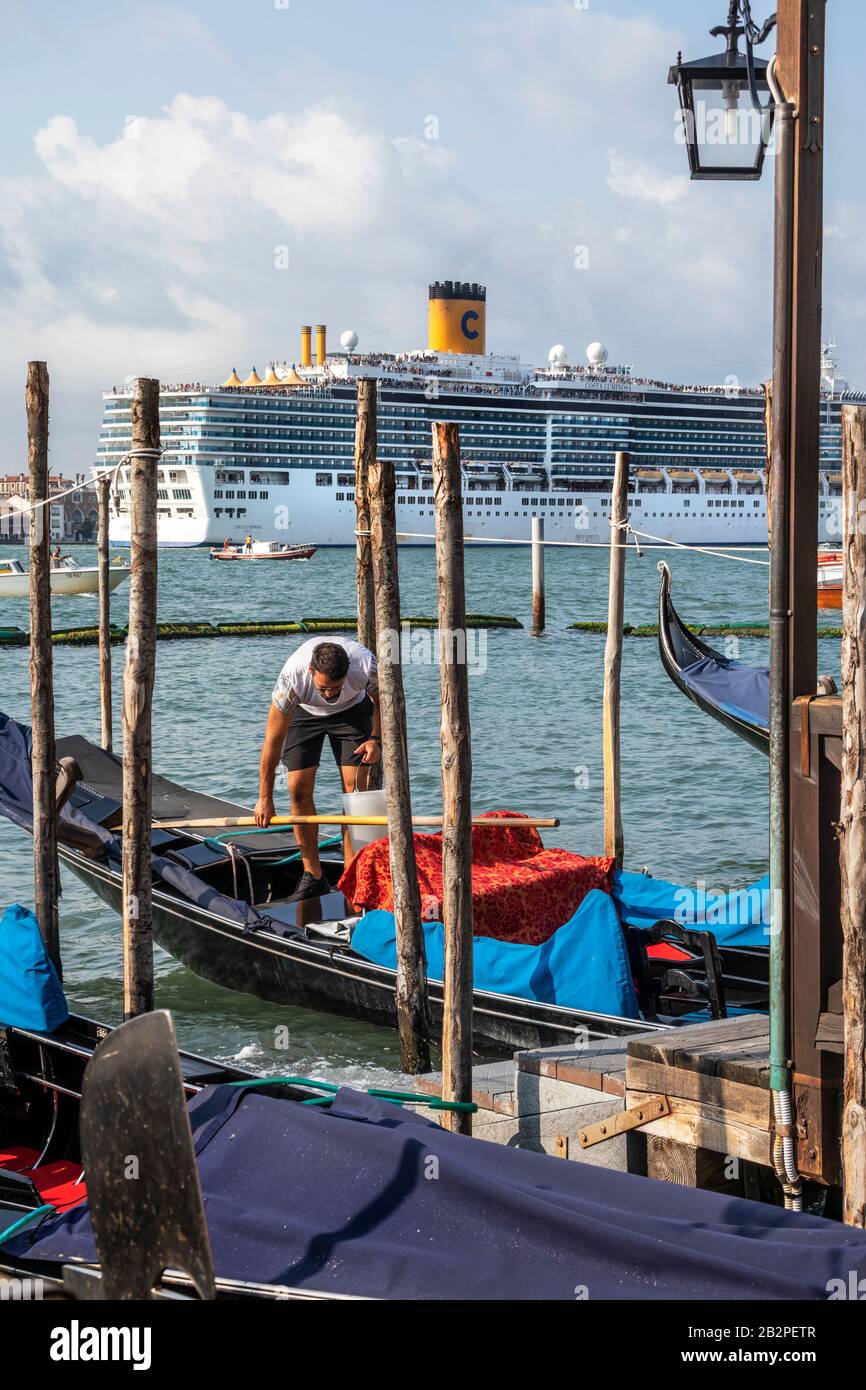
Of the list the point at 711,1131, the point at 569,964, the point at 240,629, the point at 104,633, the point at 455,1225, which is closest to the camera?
the point at 455,1225

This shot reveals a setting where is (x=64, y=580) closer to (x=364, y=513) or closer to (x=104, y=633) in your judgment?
(x=104, y=633)

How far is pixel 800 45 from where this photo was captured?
10.3ft

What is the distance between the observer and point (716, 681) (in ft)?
33.3

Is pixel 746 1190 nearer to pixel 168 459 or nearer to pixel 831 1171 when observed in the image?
A: pixel 831 1171

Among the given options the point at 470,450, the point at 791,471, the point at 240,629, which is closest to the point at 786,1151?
the point at 791,471

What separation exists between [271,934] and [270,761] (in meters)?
0.72

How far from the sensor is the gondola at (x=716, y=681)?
32.3ft

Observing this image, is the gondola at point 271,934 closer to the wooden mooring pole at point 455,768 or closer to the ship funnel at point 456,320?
the wooden mooring pole at point 455,768

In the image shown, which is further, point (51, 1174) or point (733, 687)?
point (733, 687)

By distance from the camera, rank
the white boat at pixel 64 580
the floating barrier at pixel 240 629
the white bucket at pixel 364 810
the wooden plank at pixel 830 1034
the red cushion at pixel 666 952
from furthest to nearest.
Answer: the white boat at pixel 64 580
the floating barrier at pixel 240 629
the white bucket at pixel 364 810
the red cushion at pixel 666 952
the wooden plank at pixel 830 1034

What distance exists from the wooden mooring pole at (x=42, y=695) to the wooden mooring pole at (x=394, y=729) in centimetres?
155

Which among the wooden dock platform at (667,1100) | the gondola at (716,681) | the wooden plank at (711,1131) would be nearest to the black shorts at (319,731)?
the wooden dock platform at (667,1100)

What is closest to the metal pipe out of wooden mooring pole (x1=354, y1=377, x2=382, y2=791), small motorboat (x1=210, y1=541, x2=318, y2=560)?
wooden mooring pole (x1=354, y1=377, x2=382, y2=791)
